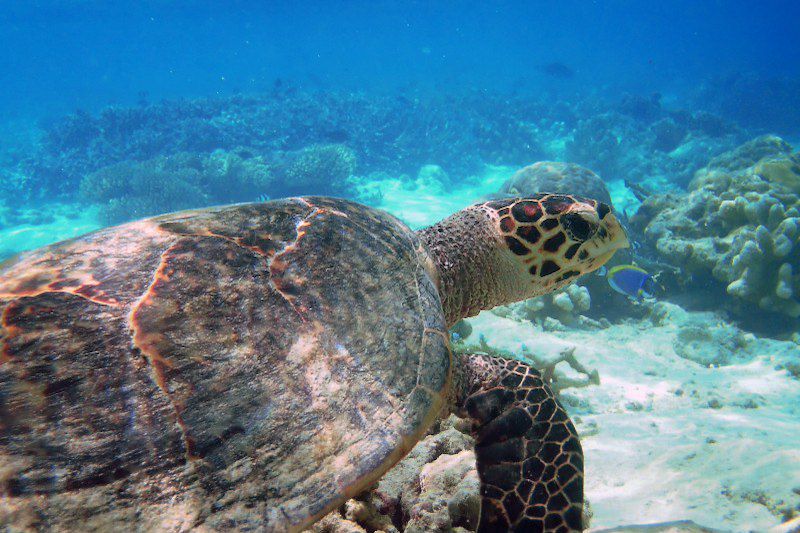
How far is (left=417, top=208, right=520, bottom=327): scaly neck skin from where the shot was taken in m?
3.09

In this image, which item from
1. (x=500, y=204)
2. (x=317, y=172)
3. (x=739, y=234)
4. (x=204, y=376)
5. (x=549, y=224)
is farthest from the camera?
(x=317, y=172)

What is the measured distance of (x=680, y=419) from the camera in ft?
14.0

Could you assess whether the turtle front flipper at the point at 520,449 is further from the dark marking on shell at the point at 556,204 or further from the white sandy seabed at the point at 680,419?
the dark marking on shell at the point at 556,204

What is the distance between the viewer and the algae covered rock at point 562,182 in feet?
31.8

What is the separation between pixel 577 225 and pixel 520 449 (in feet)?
5.88

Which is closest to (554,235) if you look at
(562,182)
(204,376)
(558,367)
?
(204,376)

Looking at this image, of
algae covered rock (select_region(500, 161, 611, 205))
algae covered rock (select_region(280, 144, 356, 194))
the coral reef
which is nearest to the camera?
the coral reef

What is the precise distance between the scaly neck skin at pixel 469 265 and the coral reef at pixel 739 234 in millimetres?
7151

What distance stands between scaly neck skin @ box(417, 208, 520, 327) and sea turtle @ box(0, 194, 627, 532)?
1.68ft

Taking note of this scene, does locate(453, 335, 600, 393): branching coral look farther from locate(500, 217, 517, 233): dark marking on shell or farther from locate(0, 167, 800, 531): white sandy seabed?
locate(500, 217, 517, 233): dark marking on shell

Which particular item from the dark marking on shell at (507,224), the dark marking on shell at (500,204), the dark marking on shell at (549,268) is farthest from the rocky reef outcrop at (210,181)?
the dark marking on shell at (549,268)

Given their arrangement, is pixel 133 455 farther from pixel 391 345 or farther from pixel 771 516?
pixel 771 516

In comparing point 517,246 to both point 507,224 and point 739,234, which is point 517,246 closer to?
point 507,224

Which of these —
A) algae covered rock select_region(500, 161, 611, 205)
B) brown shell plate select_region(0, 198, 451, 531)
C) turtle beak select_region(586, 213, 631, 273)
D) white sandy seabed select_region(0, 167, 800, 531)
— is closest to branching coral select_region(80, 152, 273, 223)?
algae covered rock select_region(500, 161, 611, 205)
